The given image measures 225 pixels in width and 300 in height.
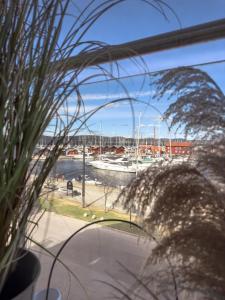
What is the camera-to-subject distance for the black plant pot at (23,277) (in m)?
0.54

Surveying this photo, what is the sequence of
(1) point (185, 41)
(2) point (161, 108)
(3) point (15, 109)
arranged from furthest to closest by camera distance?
1. (1) point (185, 41)
2. (2) point (161, 108)
3. (3) point (15, 109)

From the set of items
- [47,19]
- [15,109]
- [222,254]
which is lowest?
[222,254]

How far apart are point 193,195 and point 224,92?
0.75ft

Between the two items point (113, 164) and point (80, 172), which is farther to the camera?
point (113, 164)


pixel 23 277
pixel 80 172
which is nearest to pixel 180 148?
pixel 80 172

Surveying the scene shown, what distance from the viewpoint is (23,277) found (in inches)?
22.7

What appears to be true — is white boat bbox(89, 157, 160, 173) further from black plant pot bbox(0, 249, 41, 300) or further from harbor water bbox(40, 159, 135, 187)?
black plant pot bbox(0, 249, 41, 300)

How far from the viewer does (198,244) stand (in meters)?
0.54

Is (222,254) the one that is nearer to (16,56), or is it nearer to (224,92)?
(224,92)

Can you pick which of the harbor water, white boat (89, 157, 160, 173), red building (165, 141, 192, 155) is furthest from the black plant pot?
white boat (89, 157, 160, 173)

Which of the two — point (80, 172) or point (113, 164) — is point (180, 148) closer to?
point (80, 172)

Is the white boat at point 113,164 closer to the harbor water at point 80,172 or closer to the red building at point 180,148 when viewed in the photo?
the harbor water at point 80,172

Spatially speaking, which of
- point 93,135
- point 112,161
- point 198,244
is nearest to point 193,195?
point 198,244

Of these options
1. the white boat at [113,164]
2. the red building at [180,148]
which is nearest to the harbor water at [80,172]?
the white boat at [113,164]
